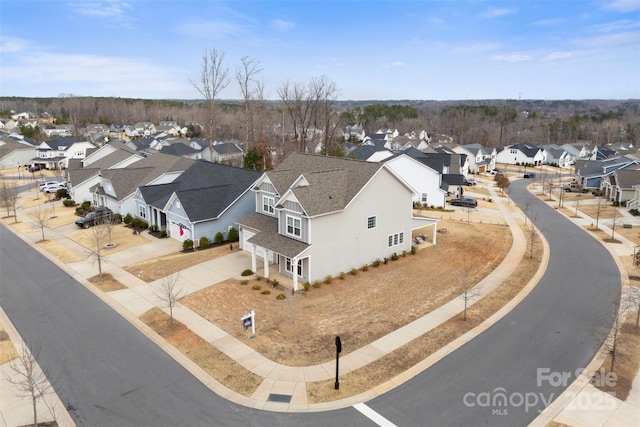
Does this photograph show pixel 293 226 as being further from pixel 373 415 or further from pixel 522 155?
pixel 522 155

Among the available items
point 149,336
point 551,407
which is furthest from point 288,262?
point 551,407

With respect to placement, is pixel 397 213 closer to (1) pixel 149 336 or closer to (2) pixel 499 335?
(2) pixel 499 335

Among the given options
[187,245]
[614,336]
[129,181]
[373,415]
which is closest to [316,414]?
[373,415]

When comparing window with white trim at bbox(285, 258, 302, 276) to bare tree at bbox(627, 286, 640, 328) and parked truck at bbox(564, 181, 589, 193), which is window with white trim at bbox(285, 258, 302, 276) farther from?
parked truck at bbox(564, 181, 589, 193)

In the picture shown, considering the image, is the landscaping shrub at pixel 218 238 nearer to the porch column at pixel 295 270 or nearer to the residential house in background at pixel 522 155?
the porch column at pixel 295 270

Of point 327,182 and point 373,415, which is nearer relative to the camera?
point 373,415

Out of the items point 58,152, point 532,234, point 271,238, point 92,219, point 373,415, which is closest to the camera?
point 373,415

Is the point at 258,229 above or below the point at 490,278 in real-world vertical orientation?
above
